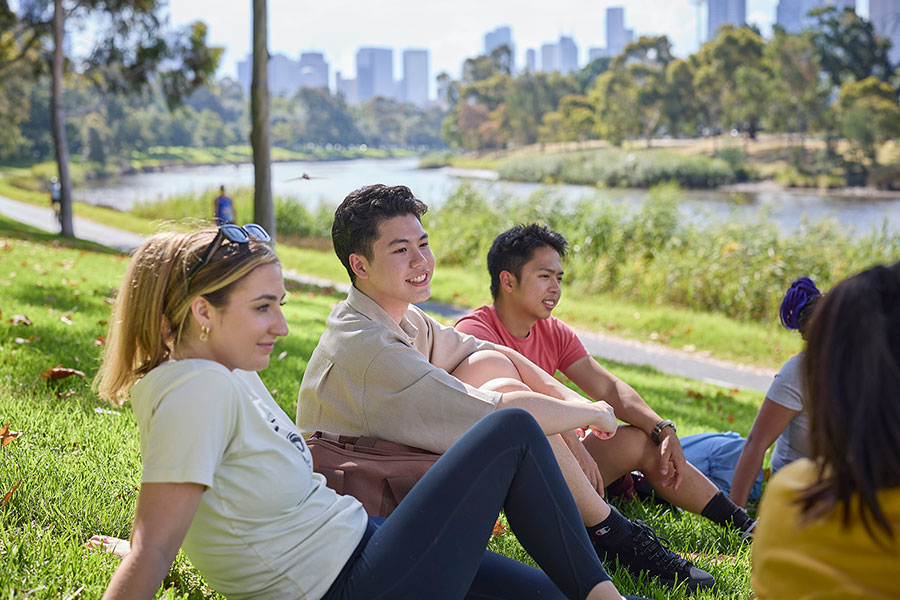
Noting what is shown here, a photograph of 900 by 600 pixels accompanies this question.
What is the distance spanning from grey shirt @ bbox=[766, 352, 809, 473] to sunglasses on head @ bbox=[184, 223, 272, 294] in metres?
2.15

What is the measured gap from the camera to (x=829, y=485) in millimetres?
1354

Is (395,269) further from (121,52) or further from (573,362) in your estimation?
(121,52)

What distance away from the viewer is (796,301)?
3.30m

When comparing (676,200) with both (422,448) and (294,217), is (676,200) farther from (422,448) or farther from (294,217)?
(422,448)

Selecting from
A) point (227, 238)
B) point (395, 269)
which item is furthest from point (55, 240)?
point (227, 238)

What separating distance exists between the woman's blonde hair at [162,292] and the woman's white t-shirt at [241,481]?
0.47 feet

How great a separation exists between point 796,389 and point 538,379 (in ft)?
3.60

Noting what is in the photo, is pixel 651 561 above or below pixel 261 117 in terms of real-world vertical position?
below

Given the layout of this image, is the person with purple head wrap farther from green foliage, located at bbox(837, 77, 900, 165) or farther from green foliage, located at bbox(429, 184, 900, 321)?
green foliage, located at bbox(837, 77, 900, 165)

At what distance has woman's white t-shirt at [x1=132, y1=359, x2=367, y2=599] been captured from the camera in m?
1.76

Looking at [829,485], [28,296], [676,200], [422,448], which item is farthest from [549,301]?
[676,200]

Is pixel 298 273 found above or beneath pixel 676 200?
beneath

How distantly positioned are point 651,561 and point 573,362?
4.01 feet

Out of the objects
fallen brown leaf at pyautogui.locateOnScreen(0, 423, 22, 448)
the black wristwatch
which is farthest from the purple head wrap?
fallen brown leaf at pyautogui.locateOnScreen(0, 423, 22, 448)
